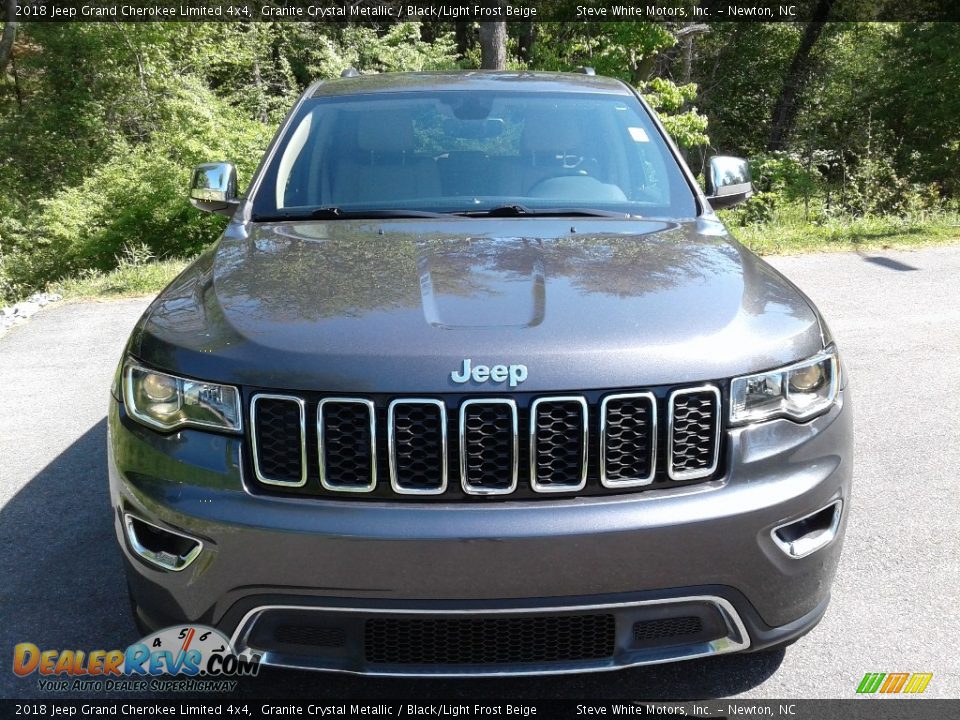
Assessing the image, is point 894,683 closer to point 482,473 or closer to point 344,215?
point 482,473

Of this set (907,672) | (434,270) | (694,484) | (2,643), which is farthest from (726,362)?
(2,643)

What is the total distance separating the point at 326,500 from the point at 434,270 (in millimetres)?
823

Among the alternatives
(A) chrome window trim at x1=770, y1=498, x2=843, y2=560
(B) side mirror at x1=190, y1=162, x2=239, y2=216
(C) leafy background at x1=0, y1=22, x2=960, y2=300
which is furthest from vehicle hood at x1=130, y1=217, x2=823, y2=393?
(C) leafy background at x1=0, y1=22, x2=960, y2=300

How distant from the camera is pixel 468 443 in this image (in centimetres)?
220

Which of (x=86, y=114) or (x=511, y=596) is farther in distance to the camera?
(x=86, y=114)

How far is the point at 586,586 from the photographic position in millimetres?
2166

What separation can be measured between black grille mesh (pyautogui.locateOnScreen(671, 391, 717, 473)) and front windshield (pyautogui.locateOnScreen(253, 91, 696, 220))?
1.34 metres

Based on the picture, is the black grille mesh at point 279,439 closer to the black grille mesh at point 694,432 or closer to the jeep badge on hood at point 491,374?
the jeep badge on hood at point 491,374

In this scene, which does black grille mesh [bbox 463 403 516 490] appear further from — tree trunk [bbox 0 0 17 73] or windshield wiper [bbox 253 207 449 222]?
tree trunk [bbox 0 0 17 73]

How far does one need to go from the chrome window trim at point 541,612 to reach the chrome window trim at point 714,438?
29 cm

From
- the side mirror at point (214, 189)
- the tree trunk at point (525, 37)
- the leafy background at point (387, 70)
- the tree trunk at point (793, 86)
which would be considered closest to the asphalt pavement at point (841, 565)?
the side mirror at point (214, 189)

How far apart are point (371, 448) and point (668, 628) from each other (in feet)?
2.86

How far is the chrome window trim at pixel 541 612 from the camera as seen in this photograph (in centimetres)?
217

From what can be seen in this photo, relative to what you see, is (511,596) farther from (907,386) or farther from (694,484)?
(907,386)
